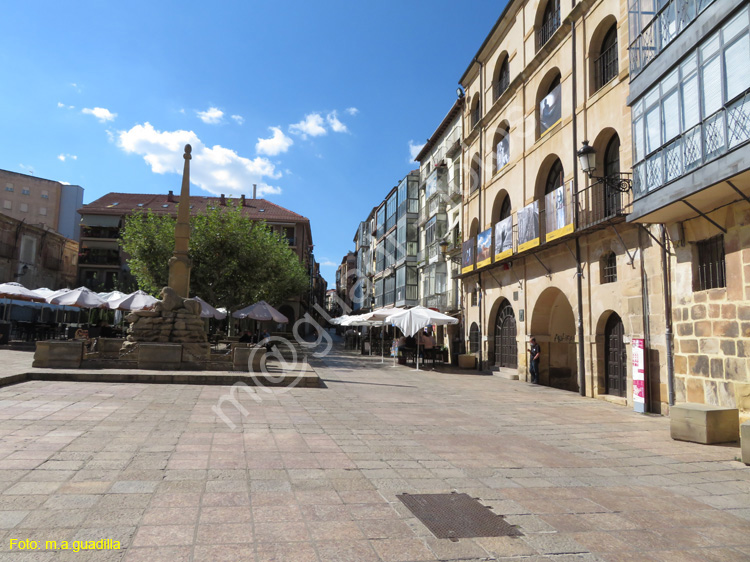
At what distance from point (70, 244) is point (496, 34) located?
132 ft

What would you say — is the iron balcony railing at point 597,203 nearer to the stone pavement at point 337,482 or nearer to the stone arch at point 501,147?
the stone pavement at point 337,482

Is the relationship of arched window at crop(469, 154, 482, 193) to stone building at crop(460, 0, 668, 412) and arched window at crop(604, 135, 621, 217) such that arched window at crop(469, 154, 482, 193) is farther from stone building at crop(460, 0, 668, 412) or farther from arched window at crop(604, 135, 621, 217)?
arched window at crop(604, 135, 621, 217)

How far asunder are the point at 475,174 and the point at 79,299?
1711 centimetres

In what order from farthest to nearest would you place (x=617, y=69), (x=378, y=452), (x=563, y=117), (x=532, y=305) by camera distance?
(x=532, y=305) < (x=563, y=117) < (x=617, y=69) < (x=378, y=452)

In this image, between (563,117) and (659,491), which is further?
(563,117)

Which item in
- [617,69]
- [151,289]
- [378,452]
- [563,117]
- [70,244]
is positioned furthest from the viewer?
[70,244]

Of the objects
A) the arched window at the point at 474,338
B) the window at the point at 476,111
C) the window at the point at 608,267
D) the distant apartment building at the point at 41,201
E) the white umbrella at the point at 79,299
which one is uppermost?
the distant apartment building at the point at 41,201

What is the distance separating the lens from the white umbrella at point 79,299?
19.9 metres

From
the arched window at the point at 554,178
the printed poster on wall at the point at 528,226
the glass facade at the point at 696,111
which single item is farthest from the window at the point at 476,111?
the glass facade at the point at 696,111

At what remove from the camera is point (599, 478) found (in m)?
5.55

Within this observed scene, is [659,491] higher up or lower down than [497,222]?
lower down

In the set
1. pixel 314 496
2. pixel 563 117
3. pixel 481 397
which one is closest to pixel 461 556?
pixel 314 496

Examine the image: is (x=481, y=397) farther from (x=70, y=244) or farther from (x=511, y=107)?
(x=70, y=244)

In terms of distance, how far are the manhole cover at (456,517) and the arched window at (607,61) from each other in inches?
508
